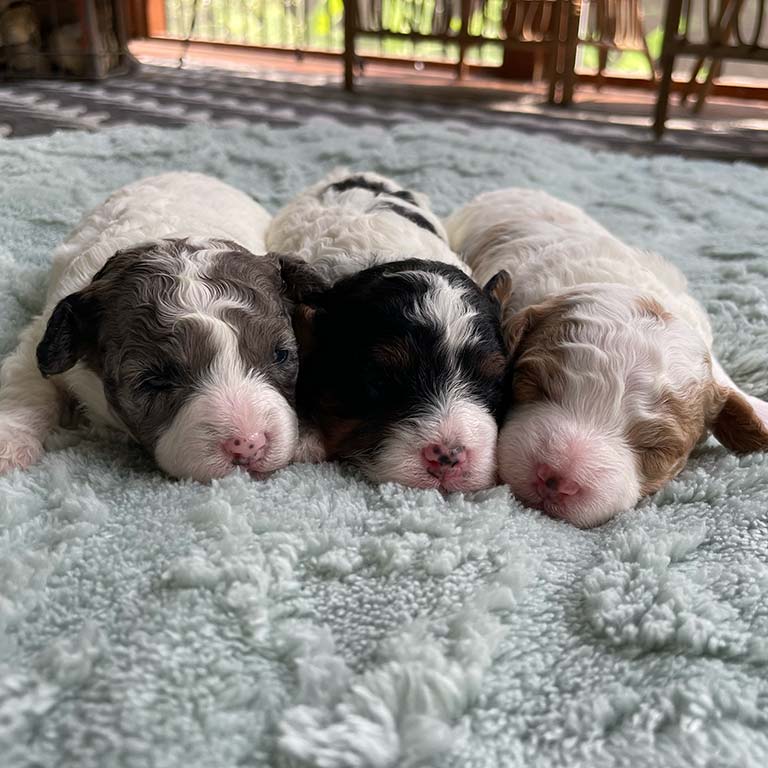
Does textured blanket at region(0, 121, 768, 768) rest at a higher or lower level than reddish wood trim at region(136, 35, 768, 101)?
higher

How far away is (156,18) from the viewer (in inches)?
550

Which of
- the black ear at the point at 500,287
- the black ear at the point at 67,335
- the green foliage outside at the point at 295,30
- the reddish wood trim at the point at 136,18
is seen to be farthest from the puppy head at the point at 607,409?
the reddish wood trim at the point at 136,18

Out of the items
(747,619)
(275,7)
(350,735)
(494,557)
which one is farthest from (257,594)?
(275,7)

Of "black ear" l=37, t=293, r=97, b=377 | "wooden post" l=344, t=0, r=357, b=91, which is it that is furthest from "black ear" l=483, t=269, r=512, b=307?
"wooden post" l=344, t=0, r=357, b=91

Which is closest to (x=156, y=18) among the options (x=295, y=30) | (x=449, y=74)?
(x=295, y=30)

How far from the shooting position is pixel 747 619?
175cm

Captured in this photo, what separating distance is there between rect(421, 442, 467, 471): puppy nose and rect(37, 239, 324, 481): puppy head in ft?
1.30

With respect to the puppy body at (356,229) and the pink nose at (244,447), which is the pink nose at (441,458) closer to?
the pink nose at (244,447)

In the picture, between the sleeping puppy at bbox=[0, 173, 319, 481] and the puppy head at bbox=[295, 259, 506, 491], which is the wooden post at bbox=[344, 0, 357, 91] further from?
the puppy head at bbox=[295, 259, 506, 491]

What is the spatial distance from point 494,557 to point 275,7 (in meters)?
13.7

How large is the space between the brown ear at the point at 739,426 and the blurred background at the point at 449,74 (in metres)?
5.29

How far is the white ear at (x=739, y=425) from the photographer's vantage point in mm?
2533

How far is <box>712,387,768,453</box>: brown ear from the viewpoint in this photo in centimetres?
253

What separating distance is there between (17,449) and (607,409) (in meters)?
1.69
